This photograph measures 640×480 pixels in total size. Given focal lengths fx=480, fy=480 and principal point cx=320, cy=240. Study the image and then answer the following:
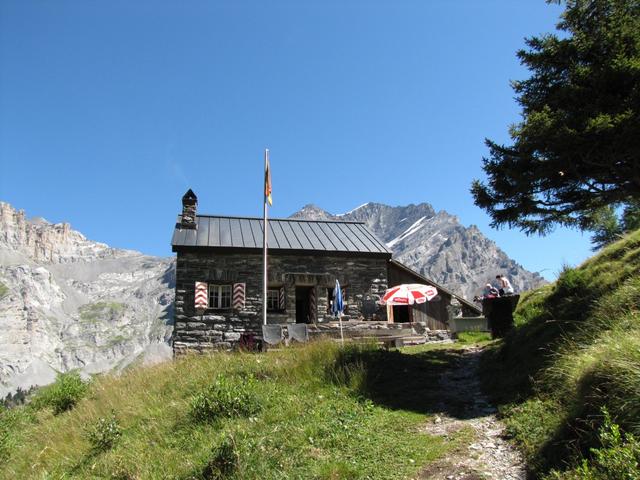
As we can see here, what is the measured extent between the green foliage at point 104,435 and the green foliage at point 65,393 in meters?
4.22

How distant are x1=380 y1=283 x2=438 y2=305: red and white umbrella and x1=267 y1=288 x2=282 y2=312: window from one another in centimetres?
511

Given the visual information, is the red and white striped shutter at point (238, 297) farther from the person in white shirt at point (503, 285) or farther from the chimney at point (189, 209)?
the person in white shirt at point (503, 285)

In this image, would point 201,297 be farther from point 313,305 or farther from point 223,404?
point 223,404

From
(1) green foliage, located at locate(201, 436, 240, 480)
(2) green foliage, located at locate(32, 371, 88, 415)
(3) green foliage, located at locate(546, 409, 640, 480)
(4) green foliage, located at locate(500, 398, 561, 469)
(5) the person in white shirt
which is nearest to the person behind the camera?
(3) green foliage, located at locate(546, 409, 640, 480)

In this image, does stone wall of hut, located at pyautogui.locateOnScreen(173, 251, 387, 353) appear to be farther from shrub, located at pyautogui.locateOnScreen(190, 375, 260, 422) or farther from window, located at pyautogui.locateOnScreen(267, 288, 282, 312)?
shrub, located at pyautogui.locateOnScreen(190, 375, 260, 422)

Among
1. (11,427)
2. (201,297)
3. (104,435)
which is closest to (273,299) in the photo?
(201,297)

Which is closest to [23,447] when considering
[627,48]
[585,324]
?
[585,324]

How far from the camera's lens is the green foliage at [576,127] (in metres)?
8.95

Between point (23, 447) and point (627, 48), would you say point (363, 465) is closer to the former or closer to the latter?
point (23, 447)

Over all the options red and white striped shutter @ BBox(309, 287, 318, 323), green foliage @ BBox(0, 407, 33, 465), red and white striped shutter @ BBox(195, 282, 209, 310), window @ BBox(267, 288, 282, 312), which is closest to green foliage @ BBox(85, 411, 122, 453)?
green foliage @ BBox(0, 407, 33, 465)

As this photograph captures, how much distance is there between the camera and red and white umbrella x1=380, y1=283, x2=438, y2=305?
1925cm

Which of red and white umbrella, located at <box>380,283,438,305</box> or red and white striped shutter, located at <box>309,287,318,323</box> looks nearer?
red and white umbrella, located at <box>380,283,438,305</box>

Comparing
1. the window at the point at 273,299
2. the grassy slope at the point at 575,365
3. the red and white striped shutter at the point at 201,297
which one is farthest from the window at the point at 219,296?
the grassy slope at the point at 575,365

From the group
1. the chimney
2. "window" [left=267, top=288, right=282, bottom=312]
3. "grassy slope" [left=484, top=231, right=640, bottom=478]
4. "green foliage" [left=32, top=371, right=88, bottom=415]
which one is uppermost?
the chimney
